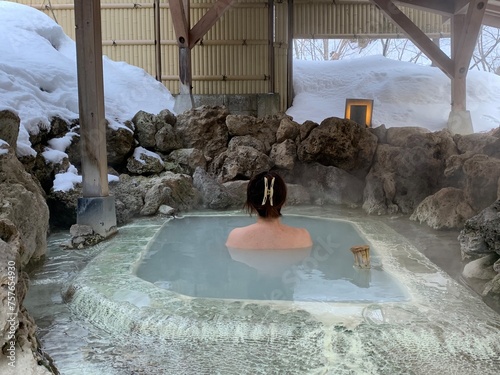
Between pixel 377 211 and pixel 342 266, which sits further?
pixel 377 211

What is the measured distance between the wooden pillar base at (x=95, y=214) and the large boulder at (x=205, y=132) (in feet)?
10.9

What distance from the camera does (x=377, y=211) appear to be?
21.9 feet

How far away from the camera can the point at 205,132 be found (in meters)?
8.34

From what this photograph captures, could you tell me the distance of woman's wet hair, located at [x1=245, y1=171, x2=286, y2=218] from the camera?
3.55 meters

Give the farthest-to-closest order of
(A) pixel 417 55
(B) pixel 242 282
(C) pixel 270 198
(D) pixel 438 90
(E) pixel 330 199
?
(A) pixel 417 55, (D) pixel 438 90, (E) pixel 330 199, (C) pixel 270 198, (B) pixel 242 282

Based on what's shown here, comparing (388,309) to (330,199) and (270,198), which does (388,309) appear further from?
(330,199)

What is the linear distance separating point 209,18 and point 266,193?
260 inches

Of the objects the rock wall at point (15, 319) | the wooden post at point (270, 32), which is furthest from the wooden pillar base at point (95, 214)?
the wooden post at point (270, 32)

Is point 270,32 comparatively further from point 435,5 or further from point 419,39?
point 435,5

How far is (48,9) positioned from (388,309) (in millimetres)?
11117

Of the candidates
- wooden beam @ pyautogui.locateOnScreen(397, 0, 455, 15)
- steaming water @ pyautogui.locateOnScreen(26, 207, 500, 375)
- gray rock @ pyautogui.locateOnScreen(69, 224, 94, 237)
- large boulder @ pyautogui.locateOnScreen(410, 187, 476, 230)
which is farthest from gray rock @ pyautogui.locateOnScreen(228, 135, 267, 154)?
steaming water @ pyautogui.locateOnScreen(26, 207, 500, 375)

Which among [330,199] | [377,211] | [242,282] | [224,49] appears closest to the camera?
[242,282]

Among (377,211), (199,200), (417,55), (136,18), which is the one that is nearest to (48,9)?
(136,18)

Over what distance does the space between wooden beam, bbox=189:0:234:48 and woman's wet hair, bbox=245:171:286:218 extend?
253 inches
